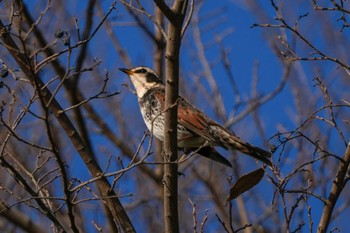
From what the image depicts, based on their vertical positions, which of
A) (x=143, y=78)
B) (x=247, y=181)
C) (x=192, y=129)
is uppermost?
(x=143, y=78)

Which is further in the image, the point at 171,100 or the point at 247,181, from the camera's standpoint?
the point at 171,100

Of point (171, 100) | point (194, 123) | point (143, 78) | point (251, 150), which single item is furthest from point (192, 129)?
point (171, 100)

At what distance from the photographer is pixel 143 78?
8109 mm

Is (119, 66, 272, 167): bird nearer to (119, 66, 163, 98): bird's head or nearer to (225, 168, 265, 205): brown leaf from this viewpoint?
(119, 66, 163, 98): bird's head

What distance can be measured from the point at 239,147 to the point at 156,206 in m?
2.99

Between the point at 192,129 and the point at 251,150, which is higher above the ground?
the point at 192,129

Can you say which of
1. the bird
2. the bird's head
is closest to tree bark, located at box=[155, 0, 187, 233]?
the bird

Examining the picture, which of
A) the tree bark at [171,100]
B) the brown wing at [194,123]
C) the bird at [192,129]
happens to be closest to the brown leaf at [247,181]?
the tree bark at [171,100]

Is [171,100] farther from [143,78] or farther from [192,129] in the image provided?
[143,78]

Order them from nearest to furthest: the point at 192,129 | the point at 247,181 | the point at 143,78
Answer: the point at 247,181 < the point at 192,129 < the point at 143,78

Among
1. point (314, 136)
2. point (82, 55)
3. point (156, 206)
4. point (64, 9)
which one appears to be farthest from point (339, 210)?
point (64, 9)

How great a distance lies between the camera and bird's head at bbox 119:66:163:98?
7.99 metres

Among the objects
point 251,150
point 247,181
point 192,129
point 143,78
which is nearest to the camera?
point 247,181

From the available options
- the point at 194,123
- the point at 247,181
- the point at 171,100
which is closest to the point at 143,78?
the point at 194,123
